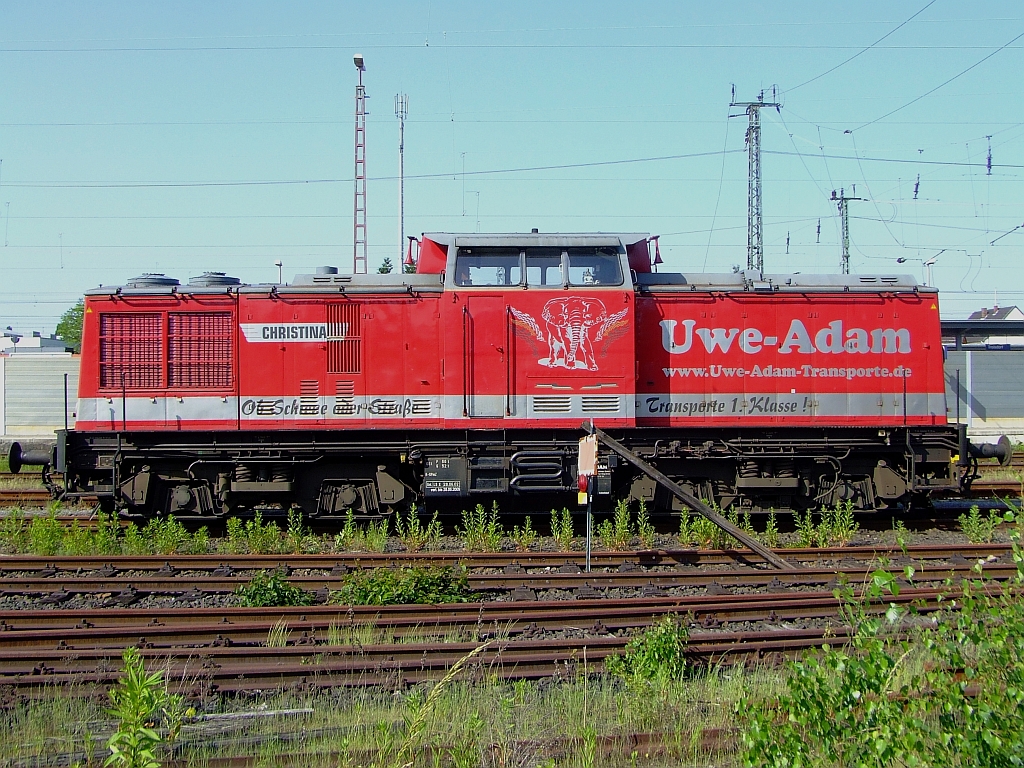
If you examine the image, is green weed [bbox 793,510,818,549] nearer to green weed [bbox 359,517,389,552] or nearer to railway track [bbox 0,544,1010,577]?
railway track [bbox 0,544,1010,577]

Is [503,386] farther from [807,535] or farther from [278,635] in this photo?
[278,635]

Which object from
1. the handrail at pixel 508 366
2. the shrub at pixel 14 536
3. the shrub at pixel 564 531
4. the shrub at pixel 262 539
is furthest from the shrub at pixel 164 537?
the shrub at pixel 564 531

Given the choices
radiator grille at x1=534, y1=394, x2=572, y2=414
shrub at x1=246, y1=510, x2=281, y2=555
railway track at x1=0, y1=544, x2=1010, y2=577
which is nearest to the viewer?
railway track at x1=0, y1=544, x2=1010, y2=577

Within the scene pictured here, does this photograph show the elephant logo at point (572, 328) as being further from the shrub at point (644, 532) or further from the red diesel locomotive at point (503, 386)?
the shrub at point (644, 532)

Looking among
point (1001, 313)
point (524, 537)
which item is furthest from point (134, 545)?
point (1001, 313)

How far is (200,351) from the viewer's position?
11789 mm

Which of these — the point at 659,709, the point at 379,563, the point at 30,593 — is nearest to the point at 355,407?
the point at 379,563

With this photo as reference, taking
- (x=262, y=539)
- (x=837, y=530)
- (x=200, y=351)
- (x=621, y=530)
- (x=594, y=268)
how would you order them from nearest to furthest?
(x=262, y=539) → (x=621, y=530) → (x=837, y=530) → (x=594, y=268) → (x=200, y=351)

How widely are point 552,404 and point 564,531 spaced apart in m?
1.86

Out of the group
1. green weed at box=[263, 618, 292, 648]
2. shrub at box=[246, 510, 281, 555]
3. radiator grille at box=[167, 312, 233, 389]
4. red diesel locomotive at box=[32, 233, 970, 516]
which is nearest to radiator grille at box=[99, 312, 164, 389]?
red diesel locomotive at box=[32, 233, 970, 516]

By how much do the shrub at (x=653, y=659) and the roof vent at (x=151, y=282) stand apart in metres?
9.43

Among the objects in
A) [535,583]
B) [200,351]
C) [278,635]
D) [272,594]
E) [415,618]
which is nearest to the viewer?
[278,635]

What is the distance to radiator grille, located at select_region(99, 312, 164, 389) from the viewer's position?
11.8 m

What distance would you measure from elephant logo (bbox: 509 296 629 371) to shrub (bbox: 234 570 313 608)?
16.2 ft
